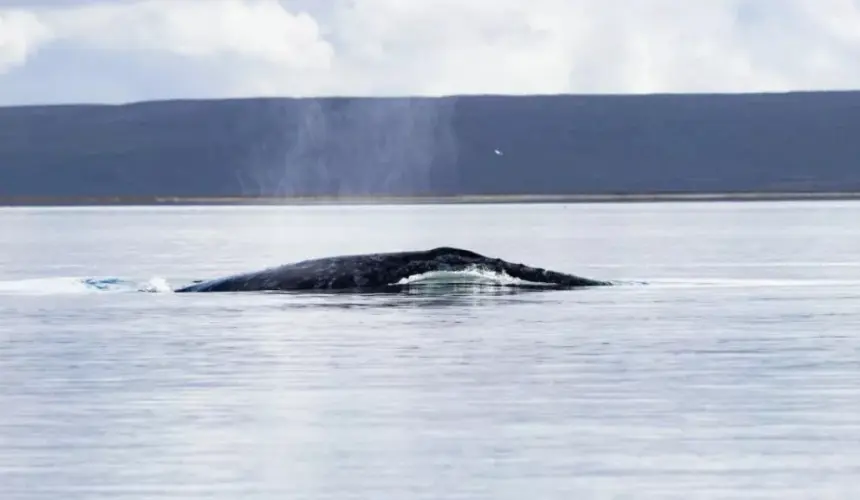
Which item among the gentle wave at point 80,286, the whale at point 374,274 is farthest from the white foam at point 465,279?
the gentle wave at point 80,286

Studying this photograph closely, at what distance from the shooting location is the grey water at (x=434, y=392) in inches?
654

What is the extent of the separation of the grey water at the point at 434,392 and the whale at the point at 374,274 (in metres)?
0.61

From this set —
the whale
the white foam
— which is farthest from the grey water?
the whale

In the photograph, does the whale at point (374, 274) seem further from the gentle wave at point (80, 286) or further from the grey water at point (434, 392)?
the gentle wave at point (80, 286)

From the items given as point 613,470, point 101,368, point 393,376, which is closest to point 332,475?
point 613,470

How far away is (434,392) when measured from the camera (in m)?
21.9

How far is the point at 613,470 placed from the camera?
16766mm

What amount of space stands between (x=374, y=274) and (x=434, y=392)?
17237mm

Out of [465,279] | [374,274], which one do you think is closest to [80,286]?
[374,274]

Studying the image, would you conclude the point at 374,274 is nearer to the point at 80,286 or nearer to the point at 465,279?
the point at 465,279

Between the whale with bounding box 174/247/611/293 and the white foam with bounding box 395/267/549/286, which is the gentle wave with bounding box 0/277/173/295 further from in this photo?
the white foam with bounding box 395/267/549/286

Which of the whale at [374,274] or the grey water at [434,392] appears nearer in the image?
the grey water at [434,392]

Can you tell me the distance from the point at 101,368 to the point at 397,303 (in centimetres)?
1084

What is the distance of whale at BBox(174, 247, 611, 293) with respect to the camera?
3847 cm
